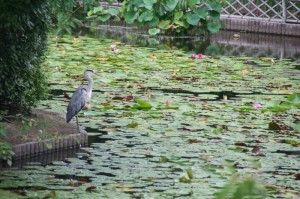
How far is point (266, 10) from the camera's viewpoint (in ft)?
76.1

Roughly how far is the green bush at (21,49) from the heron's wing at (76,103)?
348mm

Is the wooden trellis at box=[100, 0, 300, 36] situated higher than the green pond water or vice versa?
the wooden trellis at box=[100, 0, 300, 36]

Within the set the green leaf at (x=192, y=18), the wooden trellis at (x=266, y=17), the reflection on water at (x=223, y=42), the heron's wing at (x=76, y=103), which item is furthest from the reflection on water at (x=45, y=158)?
the wooden trellis at (x=266, y=17)

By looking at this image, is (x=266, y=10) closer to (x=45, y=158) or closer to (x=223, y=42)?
(x=223, y=42)

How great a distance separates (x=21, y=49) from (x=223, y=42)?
12.5 metres

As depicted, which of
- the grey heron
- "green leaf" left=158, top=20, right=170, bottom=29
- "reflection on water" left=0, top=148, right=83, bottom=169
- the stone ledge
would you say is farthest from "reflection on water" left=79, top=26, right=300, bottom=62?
"reflection on water" left=0, top=148, right=83, bottom=169

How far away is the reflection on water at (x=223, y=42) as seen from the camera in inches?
657

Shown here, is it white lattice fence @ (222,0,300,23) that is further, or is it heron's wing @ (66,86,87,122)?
white lattice fence @ (222,0,300,23)

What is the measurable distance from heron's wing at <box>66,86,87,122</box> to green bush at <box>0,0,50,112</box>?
1.14 feet

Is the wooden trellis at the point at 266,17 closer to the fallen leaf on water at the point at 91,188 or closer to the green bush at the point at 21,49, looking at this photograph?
the green bush at the point at 21,49

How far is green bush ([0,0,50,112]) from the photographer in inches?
261

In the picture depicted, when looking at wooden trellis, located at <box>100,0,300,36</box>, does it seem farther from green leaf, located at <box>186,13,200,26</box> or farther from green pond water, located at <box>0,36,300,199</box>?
green pond water, located at <box>0,36,300,199</box>

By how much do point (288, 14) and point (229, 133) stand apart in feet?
50.0

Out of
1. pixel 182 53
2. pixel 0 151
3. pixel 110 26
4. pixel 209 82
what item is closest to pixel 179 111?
pixel 209 82
